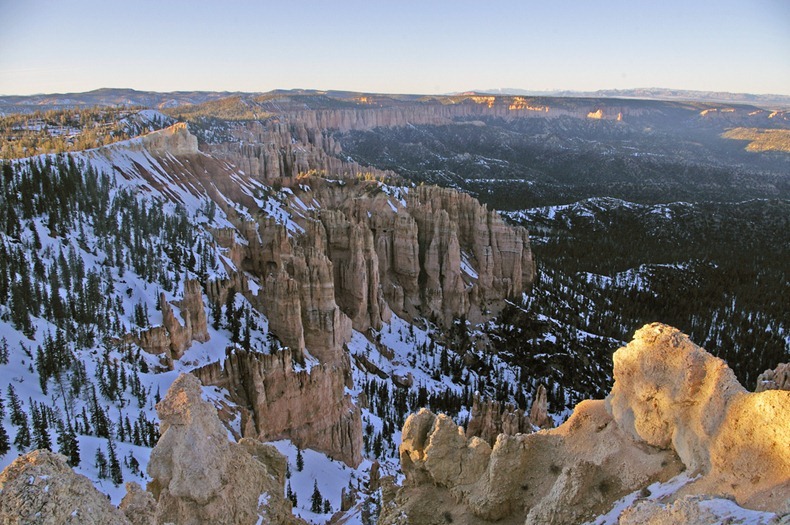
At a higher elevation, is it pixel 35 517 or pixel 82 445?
pixel 35 517

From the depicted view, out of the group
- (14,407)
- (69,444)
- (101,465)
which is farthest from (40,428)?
(101,465)

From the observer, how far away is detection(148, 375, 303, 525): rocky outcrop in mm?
10594

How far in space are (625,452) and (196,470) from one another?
7.97 metres

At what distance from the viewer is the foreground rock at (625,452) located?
7.88 metres

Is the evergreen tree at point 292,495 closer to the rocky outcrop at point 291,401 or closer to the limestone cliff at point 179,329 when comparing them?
the rocky outcrop at point 291,401

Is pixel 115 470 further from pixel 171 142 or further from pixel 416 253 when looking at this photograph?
pixel 171 142

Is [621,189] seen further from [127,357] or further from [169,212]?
[127,357]

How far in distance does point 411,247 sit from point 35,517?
39.8 meters

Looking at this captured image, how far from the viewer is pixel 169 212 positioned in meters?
41.5

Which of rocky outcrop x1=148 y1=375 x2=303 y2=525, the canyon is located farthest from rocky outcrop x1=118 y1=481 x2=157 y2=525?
rocky outcrop x1=148 y1=375 x2=303 y2=525

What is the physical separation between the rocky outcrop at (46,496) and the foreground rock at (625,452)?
6.48 m

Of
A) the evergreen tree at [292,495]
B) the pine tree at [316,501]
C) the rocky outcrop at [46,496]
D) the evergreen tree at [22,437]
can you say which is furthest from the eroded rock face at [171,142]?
the rocky outcrop at [46,496]

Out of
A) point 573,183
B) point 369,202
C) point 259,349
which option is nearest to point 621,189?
point 573,183

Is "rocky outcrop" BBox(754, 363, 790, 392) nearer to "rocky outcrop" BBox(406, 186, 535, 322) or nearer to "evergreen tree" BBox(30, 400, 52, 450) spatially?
"evergreen tree" BBox(30, 400, 52, 450)
